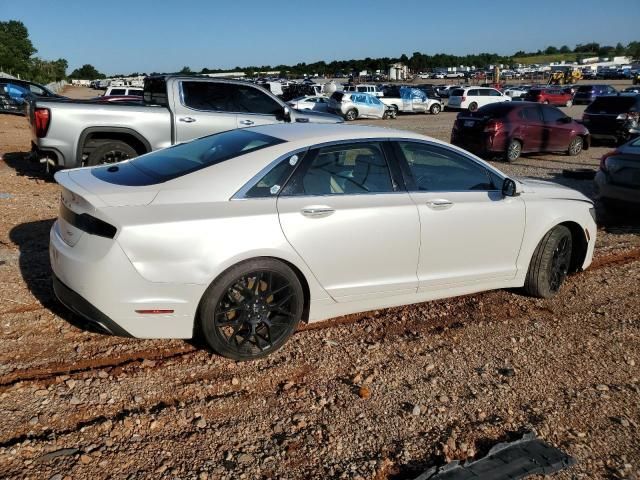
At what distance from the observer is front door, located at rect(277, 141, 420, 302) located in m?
3.68

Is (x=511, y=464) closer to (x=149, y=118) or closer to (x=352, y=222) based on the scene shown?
(x=352, y=222)

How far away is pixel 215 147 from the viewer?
4117mm

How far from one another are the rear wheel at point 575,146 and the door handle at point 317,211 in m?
13.5

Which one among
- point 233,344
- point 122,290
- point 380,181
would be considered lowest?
point 233,344

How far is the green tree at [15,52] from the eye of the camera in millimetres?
60250

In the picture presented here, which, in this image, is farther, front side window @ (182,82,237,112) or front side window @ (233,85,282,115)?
front side window @ (233,85,282,115)

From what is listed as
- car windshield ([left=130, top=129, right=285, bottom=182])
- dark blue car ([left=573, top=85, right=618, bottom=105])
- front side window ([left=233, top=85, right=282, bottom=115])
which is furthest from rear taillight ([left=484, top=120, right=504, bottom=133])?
dark blue car ([left=573, top=85, right=618, bottom=105])

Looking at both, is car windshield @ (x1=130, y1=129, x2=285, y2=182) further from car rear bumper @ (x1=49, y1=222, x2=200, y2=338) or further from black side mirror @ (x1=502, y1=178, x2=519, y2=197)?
black side mirror @ (x1=502, y1=178, x2=519, y2=197)

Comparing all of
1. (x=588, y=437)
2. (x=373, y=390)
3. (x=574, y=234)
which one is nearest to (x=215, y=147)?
(x=373, y=390)

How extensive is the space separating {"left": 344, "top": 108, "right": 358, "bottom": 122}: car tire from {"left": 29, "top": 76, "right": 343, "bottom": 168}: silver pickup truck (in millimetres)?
21197

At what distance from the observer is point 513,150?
45.9ft

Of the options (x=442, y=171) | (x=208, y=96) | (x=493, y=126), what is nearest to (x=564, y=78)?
(x=493, y=126)

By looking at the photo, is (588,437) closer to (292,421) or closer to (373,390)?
(373,390)

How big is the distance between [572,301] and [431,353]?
1.85 m
